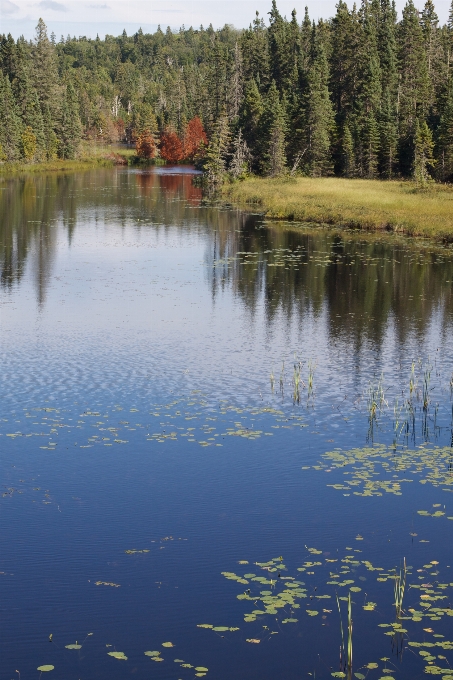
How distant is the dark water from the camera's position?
9117 millimetres

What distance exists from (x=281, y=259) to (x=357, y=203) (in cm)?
1950

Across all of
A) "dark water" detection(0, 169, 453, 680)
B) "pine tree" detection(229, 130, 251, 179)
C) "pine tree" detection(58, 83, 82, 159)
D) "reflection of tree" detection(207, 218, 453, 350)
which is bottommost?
"dark water" detection(0, 169, 453, 680)

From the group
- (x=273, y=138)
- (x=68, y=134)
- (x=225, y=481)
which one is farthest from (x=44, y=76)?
(x=225, y=481)

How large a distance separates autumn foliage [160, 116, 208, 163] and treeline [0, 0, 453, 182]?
9.3 inches

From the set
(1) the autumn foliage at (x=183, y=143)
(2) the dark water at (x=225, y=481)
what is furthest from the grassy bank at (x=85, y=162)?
(2) the dark water at (x=225, y=481)

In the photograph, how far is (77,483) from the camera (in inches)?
518

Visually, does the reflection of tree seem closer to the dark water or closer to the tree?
the dark water

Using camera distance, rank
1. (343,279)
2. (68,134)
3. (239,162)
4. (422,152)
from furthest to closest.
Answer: (68,134), (239,162), (422,152), (343,279)

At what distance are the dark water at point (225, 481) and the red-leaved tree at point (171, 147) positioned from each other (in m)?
119

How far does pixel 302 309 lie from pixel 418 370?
25.9ft

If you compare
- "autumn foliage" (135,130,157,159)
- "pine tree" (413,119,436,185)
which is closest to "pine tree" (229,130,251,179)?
"pine tree" (413,119,436,185)

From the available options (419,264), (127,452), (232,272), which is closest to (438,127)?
(419,264)

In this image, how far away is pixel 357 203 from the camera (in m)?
55.5

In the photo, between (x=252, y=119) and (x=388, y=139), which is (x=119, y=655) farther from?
(x=252, y=119)
